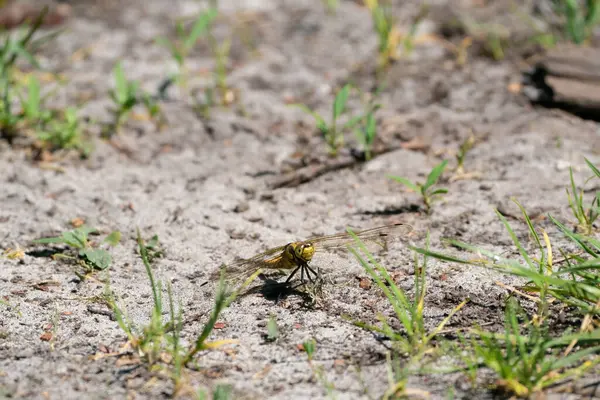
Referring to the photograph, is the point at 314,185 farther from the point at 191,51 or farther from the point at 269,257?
the point at 191,51

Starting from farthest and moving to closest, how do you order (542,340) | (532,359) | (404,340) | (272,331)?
(272,331), (404,340), (542,340), (532,359)

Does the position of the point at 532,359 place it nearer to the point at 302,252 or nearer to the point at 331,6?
the point at 302,252

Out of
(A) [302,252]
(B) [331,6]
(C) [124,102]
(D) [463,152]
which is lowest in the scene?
(A) [302,252]

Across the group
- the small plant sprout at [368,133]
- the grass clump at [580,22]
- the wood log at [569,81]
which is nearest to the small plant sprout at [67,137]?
the small plant sprout at [368,133]

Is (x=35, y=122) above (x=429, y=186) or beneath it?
above

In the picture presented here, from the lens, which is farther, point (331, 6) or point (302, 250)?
point (331, 6)

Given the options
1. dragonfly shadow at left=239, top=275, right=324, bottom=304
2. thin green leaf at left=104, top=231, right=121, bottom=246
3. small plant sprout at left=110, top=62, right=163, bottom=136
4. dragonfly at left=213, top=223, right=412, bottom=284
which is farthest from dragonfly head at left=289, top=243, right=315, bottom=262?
small plant sprout at left=110, top=62, right=163, bottom=136

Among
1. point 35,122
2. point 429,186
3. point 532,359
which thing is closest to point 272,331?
point 532,359
